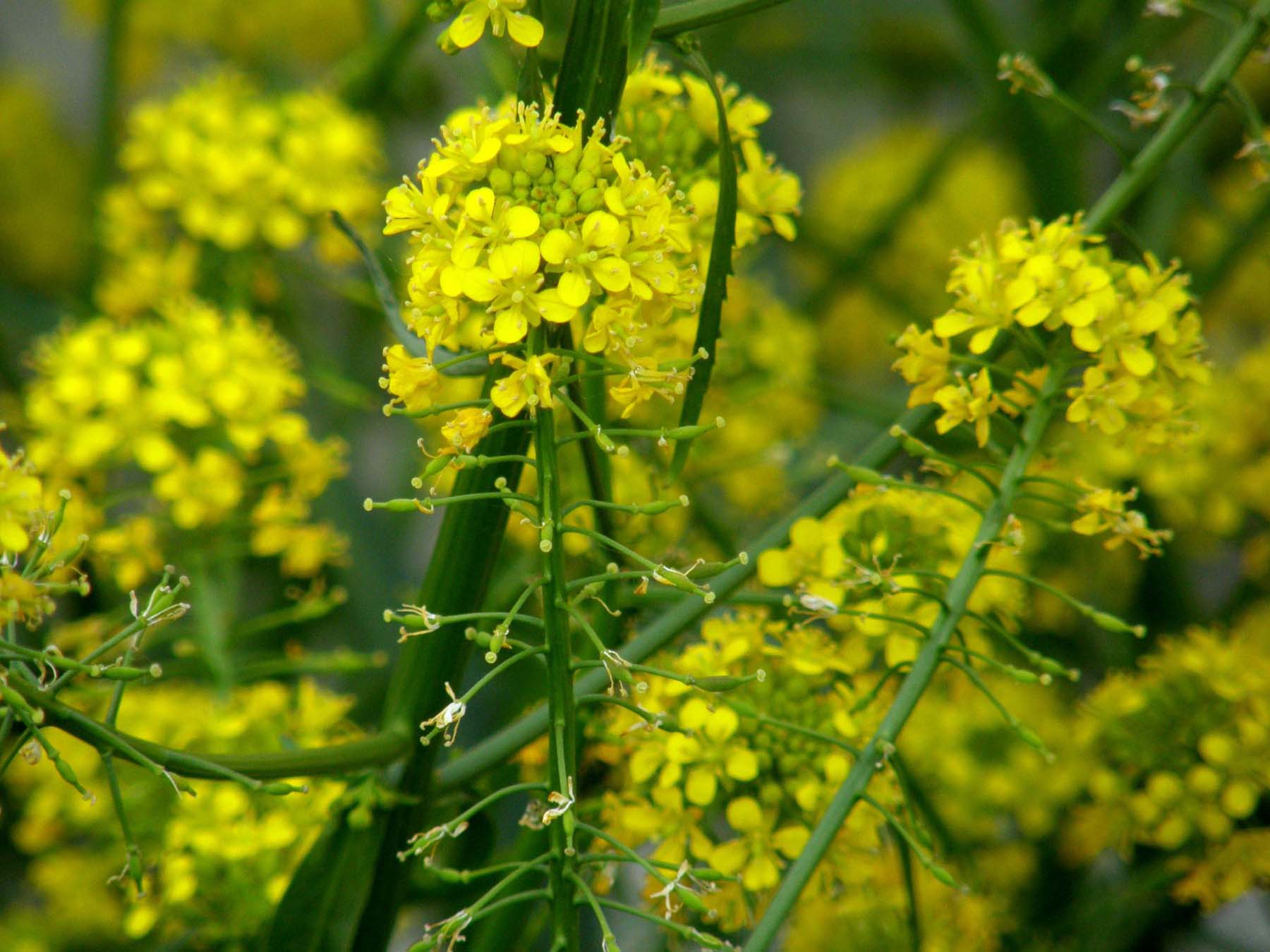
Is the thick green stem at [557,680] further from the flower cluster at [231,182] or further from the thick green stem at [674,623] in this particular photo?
the flower cluster at [231,182]

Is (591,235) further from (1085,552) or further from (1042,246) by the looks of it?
(1085,552)

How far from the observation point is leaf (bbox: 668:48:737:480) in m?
0.40

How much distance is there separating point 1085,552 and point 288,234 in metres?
0.58

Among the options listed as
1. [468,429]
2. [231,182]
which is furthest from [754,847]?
[231,182]

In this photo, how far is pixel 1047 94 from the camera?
488 mm

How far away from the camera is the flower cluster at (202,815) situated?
21.2 inches

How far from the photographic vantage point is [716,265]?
0.40 m

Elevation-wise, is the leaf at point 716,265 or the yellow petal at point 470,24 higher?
the yellow petal at point 470,24

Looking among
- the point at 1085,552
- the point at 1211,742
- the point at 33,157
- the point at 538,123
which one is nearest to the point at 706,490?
the point at 1085,552

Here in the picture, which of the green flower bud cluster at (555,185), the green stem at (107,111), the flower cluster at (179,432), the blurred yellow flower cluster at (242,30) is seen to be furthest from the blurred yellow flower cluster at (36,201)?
the green flower bud cluster at (555,185)

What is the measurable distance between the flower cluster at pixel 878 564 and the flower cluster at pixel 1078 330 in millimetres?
44

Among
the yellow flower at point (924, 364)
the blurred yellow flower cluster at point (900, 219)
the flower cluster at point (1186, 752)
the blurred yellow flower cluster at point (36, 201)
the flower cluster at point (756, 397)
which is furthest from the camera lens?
the blurred yellow flower cluster at point (36, 201)

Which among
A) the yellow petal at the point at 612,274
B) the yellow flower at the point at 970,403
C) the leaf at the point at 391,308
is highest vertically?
the yellow petal at the point at 612,274

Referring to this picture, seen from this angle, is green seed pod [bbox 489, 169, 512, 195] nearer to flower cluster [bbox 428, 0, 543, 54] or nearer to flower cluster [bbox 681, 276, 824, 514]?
flower cluster [bbox 428, 0, 543, 54]
